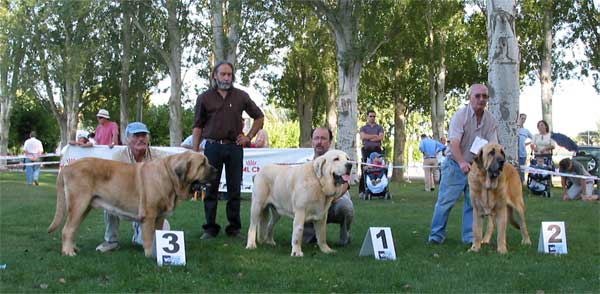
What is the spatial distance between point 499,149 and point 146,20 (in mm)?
24887

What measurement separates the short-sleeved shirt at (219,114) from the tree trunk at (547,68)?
19.5 m

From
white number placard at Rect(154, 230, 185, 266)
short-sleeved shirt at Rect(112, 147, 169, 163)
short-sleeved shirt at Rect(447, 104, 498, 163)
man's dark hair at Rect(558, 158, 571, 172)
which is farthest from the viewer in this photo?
man's dark hair at Rect(558, 158, 571, 172)

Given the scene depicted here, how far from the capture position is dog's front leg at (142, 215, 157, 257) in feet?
20.5

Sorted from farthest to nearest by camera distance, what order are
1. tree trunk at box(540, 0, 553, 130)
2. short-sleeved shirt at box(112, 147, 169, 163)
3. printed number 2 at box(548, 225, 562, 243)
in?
tree trunk at box(540, 0, 553, 130) < short-sleeved shirt at box(112, 147, 169, 163) < printed number 2 at box(548, 225, 562, 243)

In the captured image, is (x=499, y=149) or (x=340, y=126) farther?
(x=340, y=126)

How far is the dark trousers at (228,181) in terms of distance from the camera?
757 cm

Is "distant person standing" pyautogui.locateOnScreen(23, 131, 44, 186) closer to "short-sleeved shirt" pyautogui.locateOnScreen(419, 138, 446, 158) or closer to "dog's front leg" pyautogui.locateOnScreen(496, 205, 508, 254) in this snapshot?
"short-sleeved shirt" pyautogui.locateOnScreen(419, 138, 446, 158)

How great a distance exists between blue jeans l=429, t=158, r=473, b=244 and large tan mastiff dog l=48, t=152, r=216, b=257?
2919 mm

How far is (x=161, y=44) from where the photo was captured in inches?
1177

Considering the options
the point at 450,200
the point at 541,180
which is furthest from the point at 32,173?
the point at 450,200

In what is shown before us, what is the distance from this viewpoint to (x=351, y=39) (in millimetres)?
21609

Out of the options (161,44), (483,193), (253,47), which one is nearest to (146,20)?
(161,44)

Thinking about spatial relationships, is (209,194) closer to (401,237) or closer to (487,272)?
(401,237)

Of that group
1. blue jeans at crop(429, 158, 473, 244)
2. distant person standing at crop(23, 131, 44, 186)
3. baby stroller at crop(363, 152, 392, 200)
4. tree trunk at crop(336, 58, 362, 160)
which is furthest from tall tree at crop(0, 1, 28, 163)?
blue jeans at crop(429, 158, 473, 244)
